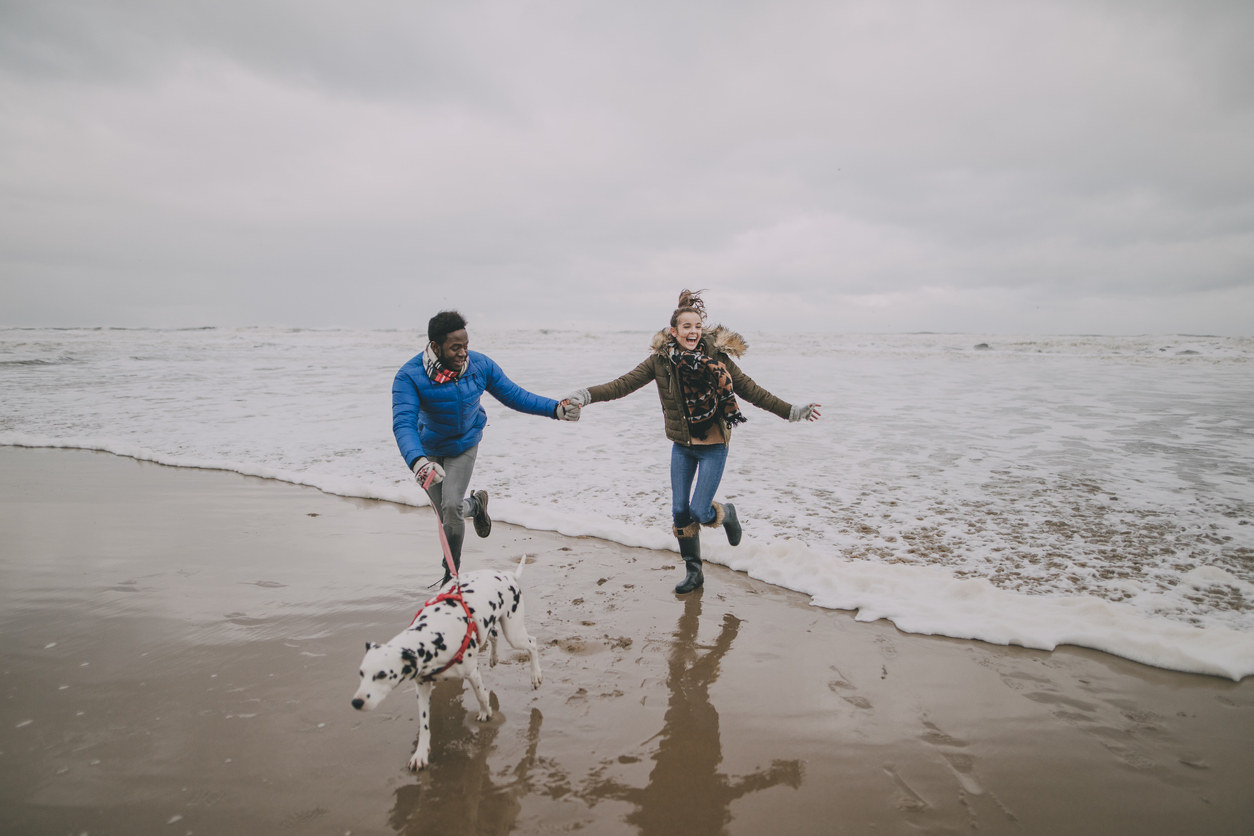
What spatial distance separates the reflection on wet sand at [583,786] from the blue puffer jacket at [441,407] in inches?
77.6

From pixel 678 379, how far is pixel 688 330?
16.8 inches

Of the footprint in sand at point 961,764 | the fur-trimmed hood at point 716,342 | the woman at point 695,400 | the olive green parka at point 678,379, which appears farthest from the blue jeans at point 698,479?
the footprint in sand at point 961,764

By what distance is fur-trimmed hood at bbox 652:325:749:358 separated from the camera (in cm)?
506

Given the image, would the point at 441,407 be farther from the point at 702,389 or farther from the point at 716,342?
the point at 716,342

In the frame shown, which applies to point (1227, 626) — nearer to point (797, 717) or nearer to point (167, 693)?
point (797, 717)

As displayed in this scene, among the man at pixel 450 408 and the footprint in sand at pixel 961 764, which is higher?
the man at pixel 450 408

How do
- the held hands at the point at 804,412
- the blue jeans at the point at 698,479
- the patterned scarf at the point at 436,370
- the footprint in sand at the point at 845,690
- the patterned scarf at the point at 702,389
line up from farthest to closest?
the held hands at the point at 804,412 < the blue jeans at the point at 698,479 < the patterned scarf at the point at 702,389 < the patterned scarf at the point at 436,370 < the footprint in sand at the point at 845,690

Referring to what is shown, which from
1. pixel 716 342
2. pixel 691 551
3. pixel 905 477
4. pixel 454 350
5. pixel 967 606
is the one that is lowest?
pixel 967 606

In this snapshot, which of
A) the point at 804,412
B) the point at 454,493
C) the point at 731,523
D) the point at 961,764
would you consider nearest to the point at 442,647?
the point at 454,493

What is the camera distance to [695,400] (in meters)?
4.97

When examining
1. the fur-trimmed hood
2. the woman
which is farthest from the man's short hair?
the fur-trimmed hood

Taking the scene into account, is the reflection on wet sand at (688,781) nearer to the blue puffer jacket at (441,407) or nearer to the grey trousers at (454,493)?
the grey trousers at (454,493)

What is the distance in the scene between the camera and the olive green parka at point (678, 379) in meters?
5.05

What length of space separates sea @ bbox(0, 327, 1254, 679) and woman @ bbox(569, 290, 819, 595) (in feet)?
3.20
